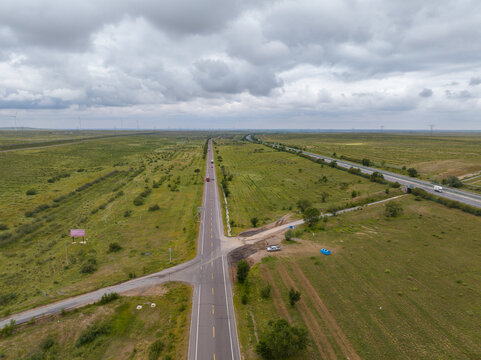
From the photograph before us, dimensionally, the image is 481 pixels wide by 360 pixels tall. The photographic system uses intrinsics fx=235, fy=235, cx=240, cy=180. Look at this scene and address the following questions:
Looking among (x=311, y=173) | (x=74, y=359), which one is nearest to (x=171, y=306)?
(x=74, y=359)

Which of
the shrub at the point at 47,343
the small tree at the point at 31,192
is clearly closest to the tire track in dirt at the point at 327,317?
the shrub at the point at 47,343

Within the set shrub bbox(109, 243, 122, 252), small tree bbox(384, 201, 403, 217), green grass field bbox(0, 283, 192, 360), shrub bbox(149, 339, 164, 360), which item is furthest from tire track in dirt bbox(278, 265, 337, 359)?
small tree bbox(384, 201, 403, 217)

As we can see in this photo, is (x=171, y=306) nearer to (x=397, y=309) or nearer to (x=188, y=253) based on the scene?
(x=188, y=253)

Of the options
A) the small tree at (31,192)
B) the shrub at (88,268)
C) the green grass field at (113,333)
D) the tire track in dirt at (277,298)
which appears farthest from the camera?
the small tree at (31,192)

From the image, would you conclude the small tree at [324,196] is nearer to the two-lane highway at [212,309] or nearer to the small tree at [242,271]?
the two-lane highway at [212,309]

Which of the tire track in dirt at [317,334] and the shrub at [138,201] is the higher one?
the shrub at [138,201]

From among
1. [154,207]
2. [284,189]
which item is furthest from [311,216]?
[154,207]

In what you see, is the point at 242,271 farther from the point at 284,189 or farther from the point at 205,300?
the point at 284,189
